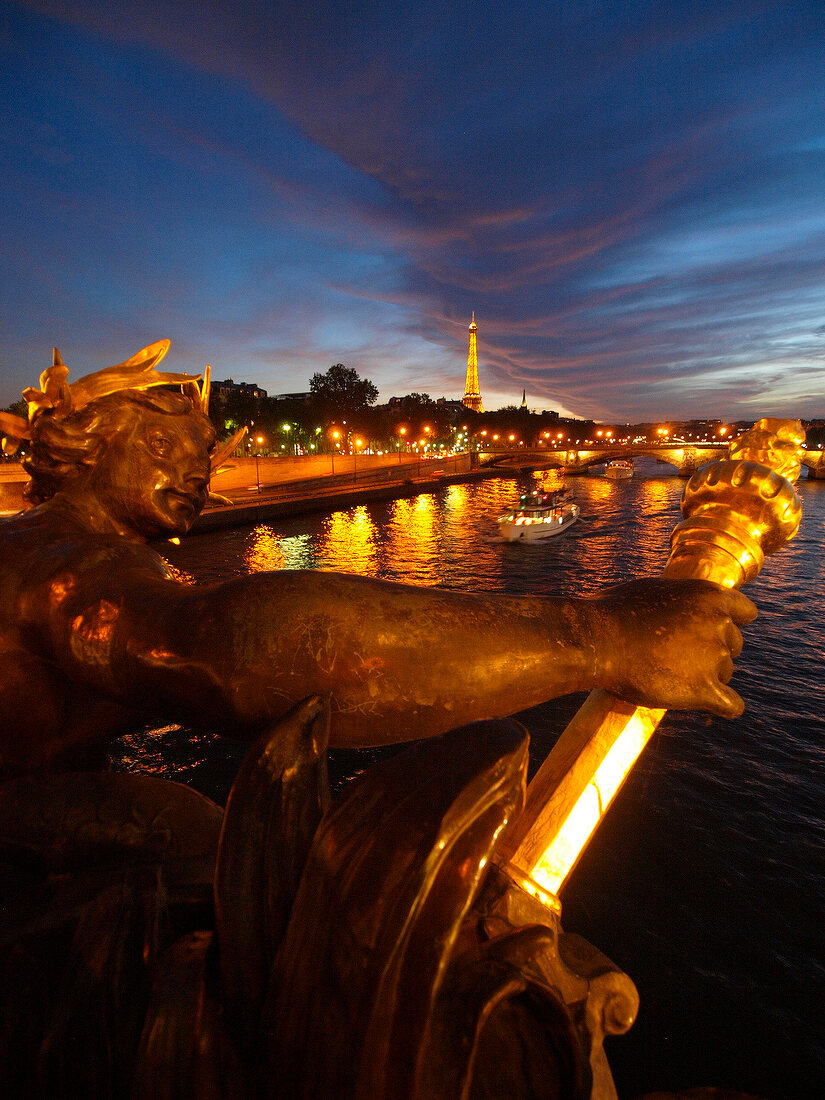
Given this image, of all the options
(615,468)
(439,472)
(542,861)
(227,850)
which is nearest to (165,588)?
(227,850)

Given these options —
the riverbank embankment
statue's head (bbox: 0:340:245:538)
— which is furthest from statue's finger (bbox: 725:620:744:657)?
the riverbank embankment

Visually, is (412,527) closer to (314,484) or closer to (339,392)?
(314,484)

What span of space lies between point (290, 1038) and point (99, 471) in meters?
1.43

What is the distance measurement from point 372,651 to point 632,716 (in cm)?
96

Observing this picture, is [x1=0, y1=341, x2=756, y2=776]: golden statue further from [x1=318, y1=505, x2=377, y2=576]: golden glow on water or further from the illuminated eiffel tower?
the illuminated eiffel tower

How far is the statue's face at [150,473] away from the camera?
160 centimetres

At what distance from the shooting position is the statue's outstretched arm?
956mm

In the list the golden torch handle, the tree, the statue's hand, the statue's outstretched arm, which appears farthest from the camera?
the tree

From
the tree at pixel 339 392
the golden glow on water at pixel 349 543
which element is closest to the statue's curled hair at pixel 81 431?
the golden glow on water at pixel 349 543

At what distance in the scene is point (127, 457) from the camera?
5.28 feet

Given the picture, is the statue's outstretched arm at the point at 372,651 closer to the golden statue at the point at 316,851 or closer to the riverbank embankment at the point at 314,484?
the golden statue at the point at 316,851

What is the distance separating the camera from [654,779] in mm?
9023

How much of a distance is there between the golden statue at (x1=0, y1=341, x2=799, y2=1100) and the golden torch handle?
0.06 metres

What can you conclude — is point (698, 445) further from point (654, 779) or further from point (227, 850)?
point (227, 850)
